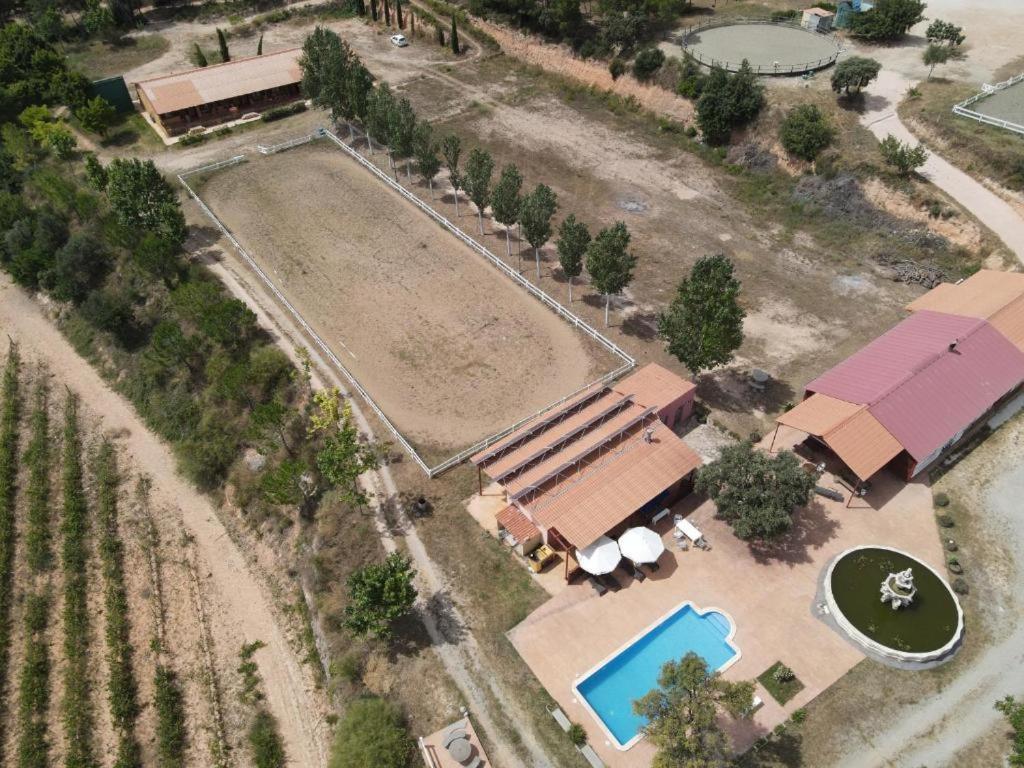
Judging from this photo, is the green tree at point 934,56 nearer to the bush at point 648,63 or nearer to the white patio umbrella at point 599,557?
the bush at point 648,63

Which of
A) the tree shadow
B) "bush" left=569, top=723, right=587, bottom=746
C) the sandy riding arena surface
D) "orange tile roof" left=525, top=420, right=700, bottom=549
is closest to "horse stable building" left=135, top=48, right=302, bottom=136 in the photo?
the sandy riding arena surface

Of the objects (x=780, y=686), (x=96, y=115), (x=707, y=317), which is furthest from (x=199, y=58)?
(x=780, y=686)

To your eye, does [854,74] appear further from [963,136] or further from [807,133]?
[963,136]

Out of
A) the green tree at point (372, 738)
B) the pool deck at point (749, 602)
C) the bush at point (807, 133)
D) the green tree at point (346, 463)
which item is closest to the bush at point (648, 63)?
the bush at point (807, 133)

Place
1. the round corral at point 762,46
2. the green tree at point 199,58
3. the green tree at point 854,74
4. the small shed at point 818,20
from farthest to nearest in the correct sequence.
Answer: the green tree at point 199,58 < the small shed at point 818,20 < the round corral at point 762,46 < the green tree at point 854,74

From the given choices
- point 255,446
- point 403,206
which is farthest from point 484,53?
point 255,446

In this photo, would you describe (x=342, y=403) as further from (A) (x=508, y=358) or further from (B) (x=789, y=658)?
(B) (x=789, y=658)
